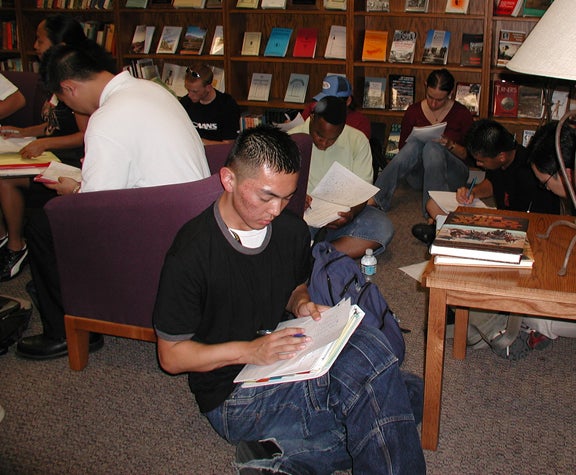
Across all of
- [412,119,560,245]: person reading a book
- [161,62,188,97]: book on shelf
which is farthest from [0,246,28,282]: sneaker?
[161,62,188,97]: book on shelf

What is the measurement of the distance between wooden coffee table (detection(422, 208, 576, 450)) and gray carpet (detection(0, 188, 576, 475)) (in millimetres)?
259

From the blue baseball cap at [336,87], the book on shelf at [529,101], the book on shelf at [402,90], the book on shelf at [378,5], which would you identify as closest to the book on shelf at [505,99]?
the book on shelf at [529,101]

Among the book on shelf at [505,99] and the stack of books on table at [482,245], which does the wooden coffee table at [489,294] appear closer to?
the stack of books on table at [482,245]

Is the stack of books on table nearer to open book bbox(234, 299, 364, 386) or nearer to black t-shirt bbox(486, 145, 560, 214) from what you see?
open book bbox(234, 299, 364, 386)

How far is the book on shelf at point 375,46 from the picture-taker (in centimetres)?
500

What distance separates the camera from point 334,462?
71.4 inches

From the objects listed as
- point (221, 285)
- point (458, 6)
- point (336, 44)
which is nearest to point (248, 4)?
point (336, 44)

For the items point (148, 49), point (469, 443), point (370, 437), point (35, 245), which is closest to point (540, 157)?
point (469, 443)

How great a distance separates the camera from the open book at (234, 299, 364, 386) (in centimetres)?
159

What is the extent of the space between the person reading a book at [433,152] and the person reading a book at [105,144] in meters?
2.00

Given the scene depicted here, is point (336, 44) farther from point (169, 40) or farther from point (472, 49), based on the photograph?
point (169, 40)

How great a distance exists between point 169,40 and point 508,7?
108 inches

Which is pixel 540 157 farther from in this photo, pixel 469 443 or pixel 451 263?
pixel 469 443

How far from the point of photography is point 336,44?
5.10 meters
